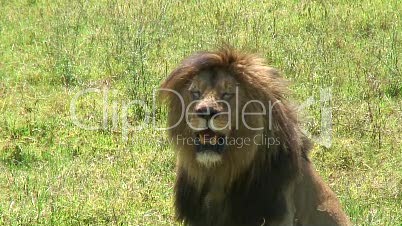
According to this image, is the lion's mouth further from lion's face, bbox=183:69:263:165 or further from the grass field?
the grass field

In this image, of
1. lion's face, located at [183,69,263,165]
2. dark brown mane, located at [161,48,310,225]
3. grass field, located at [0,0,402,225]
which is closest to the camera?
lion's face, located at [183,69,263,165]

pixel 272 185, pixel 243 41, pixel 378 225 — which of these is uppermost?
pixel 243 41

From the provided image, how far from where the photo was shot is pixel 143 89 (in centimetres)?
718

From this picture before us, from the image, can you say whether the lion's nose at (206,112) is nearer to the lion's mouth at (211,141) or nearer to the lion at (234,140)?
the lion at (234,140)

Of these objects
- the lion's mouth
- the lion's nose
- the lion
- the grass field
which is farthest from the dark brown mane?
the grass field

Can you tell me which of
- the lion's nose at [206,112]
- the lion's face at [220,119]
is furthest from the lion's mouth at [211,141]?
the lion's nose at [206,112]

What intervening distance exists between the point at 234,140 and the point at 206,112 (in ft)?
0.86

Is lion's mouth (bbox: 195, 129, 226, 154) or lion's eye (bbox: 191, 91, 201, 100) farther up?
lion's eye (bbox: 191, 91, 201, 100)

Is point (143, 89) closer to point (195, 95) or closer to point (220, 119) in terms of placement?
point (195, 95)

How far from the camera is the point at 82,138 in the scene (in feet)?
21.0

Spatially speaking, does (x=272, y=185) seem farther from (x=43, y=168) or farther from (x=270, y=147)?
(x=43, y=168)

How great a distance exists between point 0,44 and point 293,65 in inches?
134

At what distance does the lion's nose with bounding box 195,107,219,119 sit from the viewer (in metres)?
3.66

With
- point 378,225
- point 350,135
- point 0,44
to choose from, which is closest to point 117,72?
point 0,44
